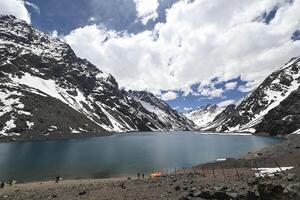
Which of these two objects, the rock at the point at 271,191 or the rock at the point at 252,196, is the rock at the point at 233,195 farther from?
the rock at the point at 271,191

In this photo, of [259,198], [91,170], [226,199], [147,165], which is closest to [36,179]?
[91,170]

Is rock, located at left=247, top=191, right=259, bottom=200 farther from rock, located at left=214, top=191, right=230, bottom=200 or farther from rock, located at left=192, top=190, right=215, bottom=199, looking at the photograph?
rock, located at left=192, top=190, right=215, bottom=199

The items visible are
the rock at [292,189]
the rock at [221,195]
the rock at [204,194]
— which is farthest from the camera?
the rock at [204,194]

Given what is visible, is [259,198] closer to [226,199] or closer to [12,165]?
[226,199]

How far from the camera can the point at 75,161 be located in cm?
10119

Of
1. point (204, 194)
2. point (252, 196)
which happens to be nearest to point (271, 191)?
point (252, 196)

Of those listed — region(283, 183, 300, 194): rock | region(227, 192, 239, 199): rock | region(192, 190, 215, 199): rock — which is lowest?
region(283, 183, 300, 194): rock

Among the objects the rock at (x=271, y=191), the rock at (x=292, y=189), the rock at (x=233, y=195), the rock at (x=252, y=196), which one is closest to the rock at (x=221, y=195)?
the rock at (x=233, y=195)

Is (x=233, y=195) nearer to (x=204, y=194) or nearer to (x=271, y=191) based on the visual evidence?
(x=204, y=194)

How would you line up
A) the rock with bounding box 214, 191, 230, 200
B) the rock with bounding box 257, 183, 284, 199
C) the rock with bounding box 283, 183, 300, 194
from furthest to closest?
1. the rock with bounding box 214, 191, 230, 200
2. the rock with bounding box 257, 183, 284, 199
3. the rock with bounding box 283, 183, 300, 194

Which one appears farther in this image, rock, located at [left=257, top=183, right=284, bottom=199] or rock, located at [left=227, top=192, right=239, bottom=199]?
rock, located at [left=227, top=192, right=239, bottom=199]

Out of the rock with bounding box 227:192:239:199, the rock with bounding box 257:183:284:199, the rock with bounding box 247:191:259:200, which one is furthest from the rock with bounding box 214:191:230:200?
the rock with bounding box 257:183:284:199

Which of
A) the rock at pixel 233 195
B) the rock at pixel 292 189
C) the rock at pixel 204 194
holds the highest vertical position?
the rock at pixel 204 194

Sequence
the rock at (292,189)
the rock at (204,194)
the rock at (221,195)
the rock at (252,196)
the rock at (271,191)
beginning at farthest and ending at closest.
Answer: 1. the rock at (204,194)
2. the rock at (221,195)
3. the rock at (252,196)
4. the rock at (271,191)
5. the rock at (292,189)
